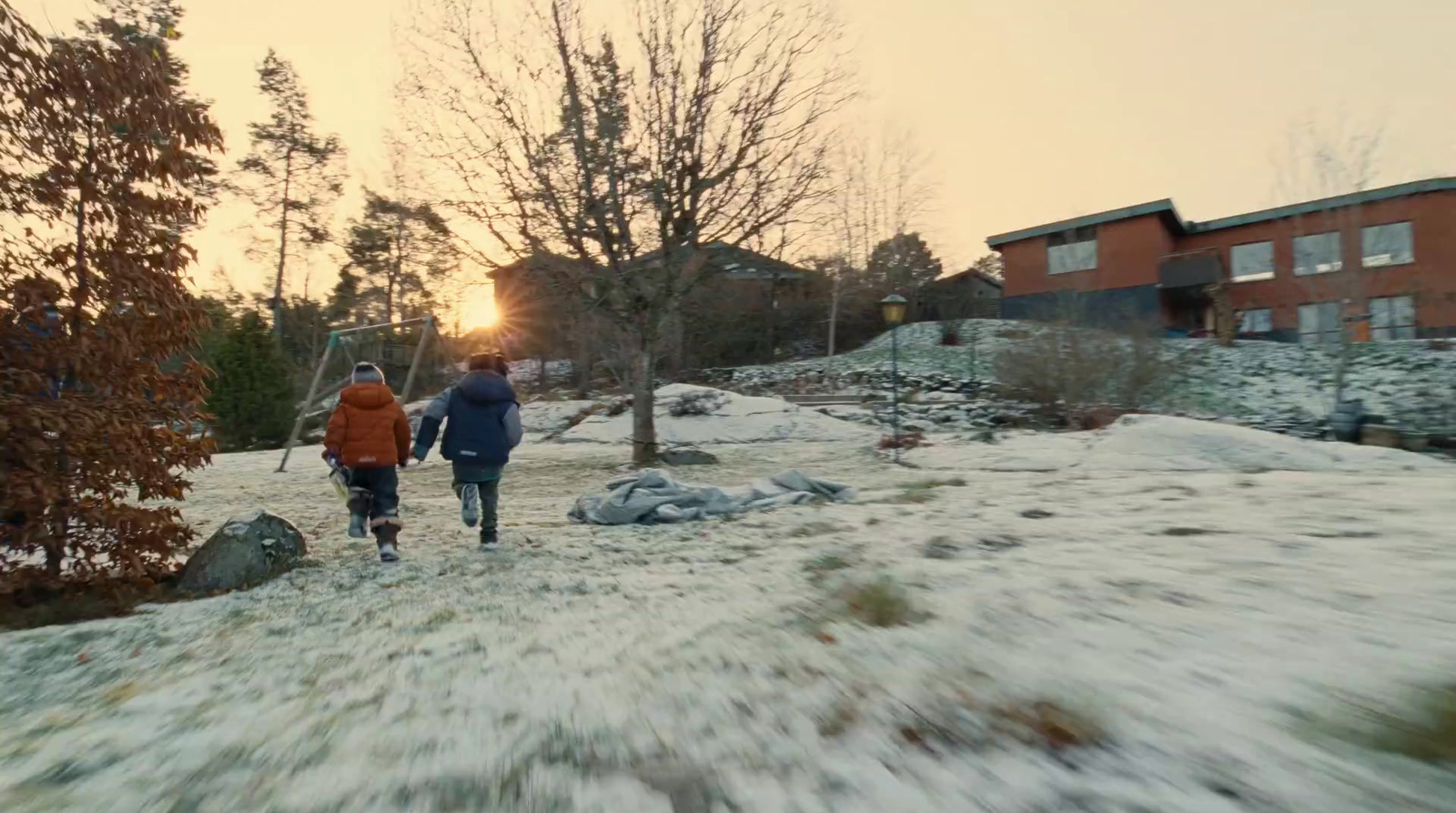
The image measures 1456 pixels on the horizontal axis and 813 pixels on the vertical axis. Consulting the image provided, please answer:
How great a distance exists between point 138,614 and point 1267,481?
31.5 feet

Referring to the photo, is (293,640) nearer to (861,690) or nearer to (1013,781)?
(861,690)

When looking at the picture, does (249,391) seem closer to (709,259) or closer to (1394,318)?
(709,259)

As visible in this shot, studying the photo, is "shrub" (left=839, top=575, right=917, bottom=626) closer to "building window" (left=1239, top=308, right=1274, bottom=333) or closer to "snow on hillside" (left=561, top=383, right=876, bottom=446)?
"snow on hillside" (left=561, top=383, right=876, bottom=446)

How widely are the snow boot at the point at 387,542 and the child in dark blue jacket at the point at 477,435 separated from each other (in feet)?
2.12

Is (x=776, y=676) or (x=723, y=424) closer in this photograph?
(x=776, y=676)

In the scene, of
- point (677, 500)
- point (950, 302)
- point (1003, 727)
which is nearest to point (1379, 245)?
point (950, 302)

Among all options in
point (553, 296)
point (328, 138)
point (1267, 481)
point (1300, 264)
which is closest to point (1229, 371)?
point (1300, 264)

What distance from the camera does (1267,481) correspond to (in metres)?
7.95

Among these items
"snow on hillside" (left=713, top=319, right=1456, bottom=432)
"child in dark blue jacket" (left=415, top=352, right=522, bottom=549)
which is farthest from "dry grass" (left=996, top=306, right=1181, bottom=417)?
"child in dark blue jacket" (left=415, top=352, right=522, bottom=549)

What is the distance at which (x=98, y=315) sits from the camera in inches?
188

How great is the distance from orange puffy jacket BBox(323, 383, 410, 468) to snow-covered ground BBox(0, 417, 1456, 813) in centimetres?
83

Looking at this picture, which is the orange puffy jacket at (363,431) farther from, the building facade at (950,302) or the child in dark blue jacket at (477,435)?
the building facade at (950,302)

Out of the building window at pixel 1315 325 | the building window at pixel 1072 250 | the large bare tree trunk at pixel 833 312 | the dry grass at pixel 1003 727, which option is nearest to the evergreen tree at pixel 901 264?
the large bare tree trunk at pixel 833 312

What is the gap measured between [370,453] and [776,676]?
4314 millimetres
